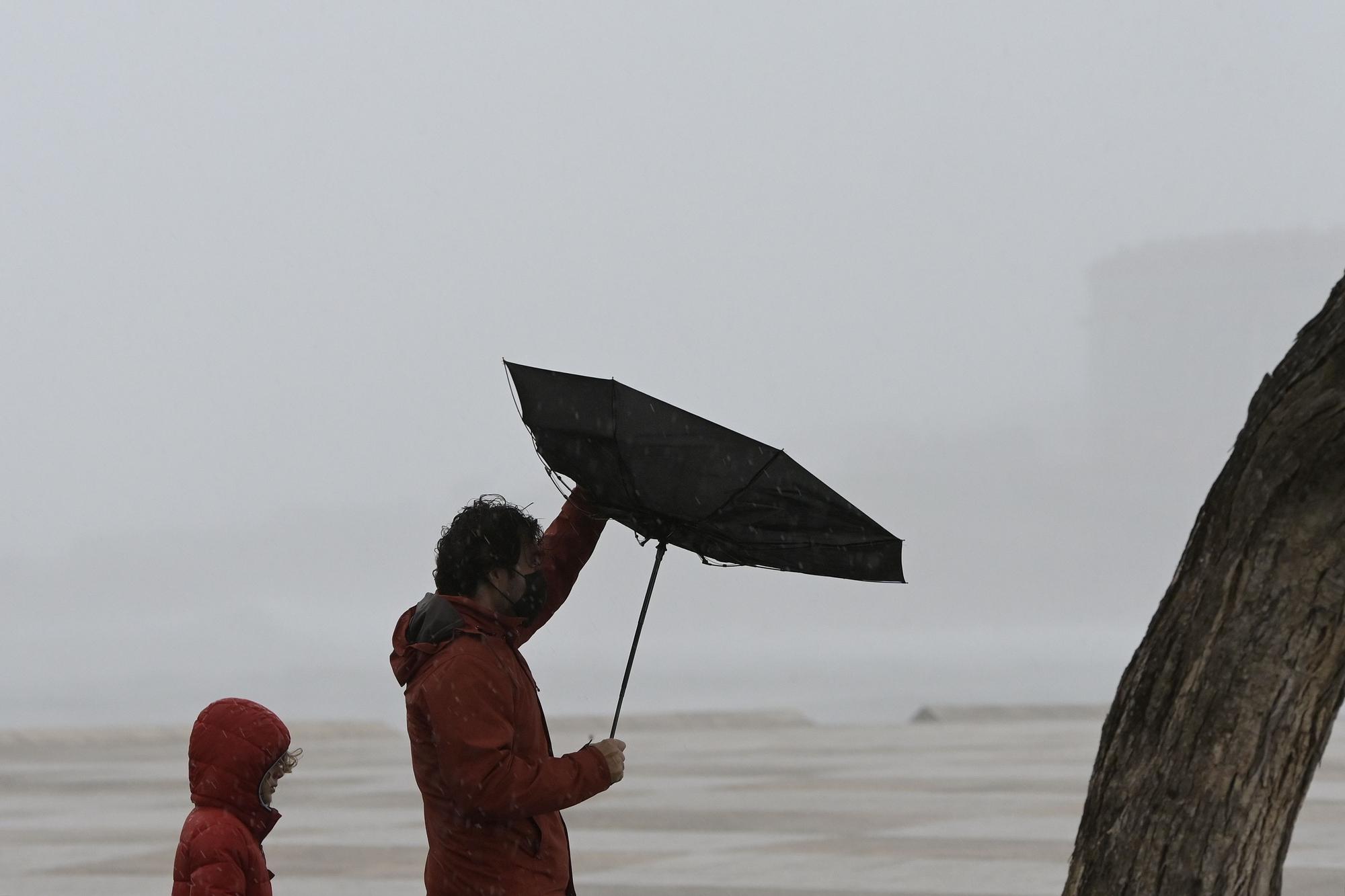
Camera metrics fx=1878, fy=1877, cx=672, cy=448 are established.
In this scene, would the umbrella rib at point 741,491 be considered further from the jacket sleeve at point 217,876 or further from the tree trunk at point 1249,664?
the jacket sleeve at point 217,876

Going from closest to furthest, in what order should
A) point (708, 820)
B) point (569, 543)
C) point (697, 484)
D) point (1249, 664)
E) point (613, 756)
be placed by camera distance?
point (1249, 664), point (613, 756), point (697, 484), point (569, 543), point (708, 820)

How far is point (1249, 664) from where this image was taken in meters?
4.39

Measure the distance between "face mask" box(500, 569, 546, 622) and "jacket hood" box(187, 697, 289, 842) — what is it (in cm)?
71

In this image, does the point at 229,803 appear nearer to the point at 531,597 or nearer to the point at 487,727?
the point at 487,727

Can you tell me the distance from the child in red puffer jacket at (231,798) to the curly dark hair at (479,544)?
22.5 inches

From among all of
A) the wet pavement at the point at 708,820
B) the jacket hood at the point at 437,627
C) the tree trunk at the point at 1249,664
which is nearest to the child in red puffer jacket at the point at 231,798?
the jacket hood at the point at 437,627

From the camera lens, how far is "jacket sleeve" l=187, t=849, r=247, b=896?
4.46 m

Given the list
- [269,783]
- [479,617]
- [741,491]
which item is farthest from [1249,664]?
[269,783]

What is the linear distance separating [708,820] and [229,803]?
9386 mm

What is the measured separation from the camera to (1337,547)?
4.33m

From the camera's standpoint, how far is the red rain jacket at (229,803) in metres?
4.51

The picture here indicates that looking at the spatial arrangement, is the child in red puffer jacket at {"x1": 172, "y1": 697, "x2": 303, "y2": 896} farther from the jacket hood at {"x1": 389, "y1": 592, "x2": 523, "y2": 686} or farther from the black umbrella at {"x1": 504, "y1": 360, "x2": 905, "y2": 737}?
the black umbrella at {"x1": 504, "y1": 360, "x2": 905, "y2": 737}

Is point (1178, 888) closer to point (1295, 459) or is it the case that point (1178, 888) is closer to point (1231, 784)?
point (1231, 784)

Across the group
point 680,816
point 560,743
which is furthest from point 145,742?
point 680,816
